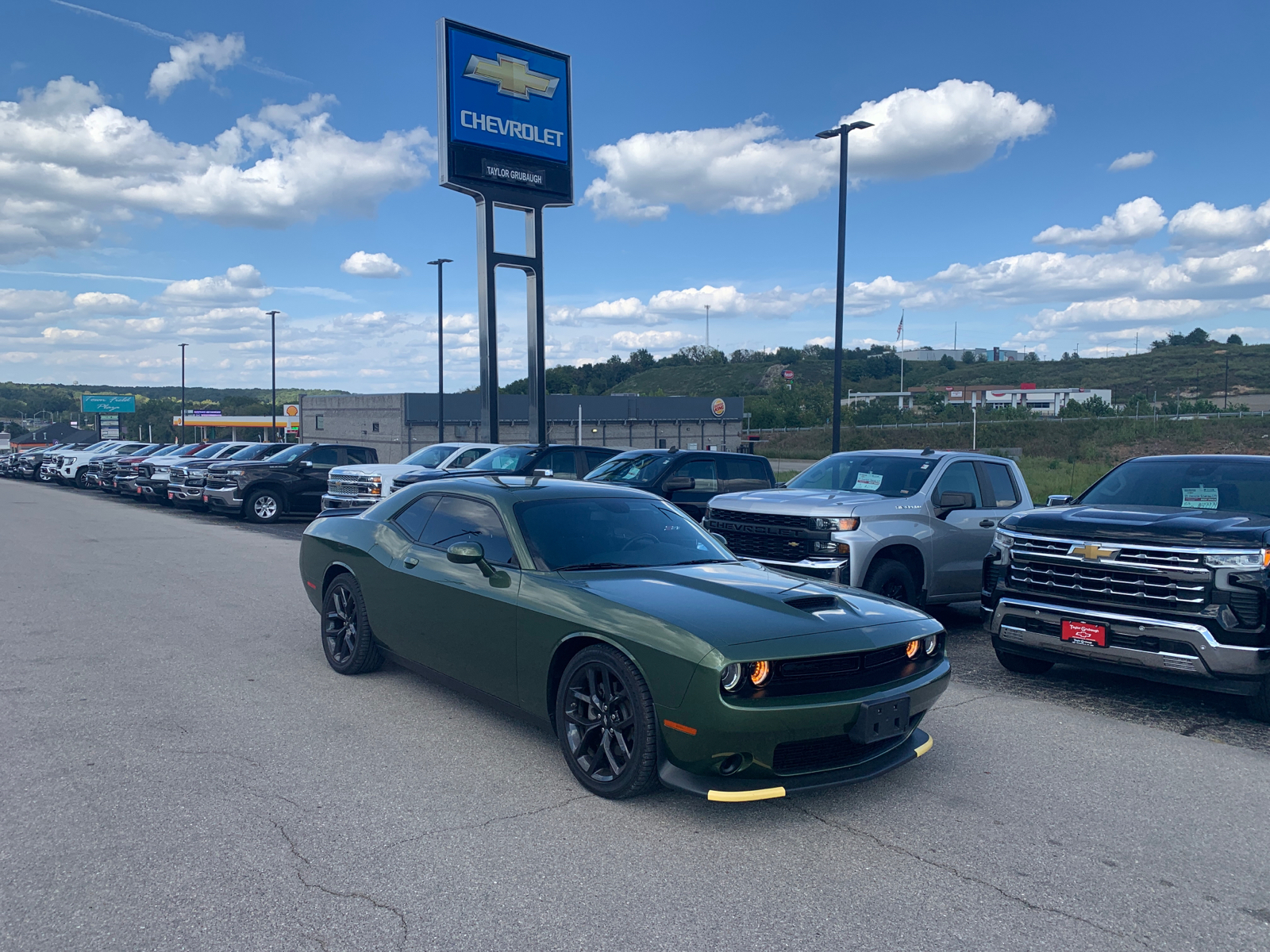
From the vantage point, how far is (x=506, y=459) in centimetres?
1548

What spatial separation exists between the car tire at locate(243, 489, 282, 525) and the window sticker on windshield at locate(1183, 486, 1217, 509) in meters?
17.1

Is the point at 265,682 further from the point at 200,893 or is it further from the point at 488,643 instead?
the point at 200,893

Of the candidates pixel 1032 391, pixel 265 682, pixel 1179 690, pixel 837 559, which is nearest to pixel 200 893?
pixel 265 682

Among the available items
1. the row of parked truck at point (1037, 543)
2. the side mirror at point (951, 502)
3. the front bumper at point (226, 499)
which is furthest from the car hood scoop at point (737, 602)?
the front bumper at point (226, 499)

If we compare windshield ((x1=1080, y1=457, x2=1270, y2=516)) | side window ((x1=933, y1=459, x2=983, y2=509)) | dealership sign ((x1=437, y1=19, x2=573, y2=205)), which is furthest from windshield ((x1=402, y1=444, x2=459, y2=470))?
windshield ((x1=1080, y1=457, x2=1270, y2=516))

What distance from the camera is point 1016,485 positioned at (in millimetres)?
10086

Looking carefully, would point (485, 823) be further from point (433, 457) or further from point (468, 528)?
point (433, 457)

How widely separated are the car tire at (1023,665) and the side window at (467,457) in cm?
1122

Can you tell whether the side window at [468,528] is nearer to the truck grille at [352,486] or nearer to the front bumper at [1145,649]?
the front bumper at [1145,649]

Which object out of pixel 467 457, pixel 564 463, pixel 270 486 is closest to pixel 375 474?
pixel 467 457

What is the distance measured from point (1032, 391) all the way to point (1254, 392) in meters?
16.2

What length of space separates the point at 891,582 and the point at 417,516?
452 centimetres

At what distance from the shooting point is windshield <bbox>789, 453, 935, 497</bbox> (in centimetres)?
925

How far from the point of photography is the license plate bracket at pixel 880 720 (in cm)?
416
